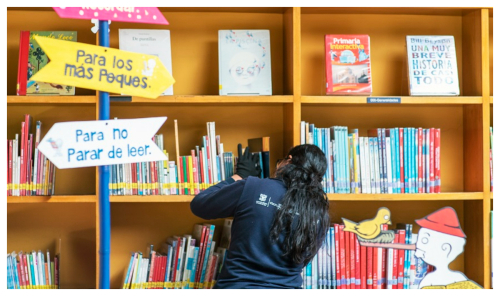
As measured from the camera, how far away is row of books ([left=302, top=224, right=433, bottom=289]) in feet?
8.86

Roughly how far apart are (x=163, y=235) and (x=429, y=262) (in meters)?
1.45

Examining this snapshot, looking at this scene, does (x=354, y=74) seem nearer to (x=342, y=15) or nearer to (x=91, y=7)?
(x=342, y=15)

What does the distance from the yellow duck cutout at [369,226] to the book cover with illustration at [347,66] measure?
652mm

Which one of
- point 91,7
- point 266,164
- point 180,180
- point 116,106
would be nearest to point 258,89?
point 266,164

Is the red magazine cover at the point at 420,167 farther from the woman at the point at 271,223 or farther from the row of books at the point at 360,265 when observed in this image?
the woman at the point at 271,223

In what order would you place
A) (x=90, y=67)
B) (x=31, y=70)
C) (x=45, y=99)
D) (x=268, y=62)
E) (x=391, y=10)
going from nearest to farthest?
(x=90, y=67), (x=45, y=99), (x=31, y=70), (x=268, y=62), (x=391, y=10)

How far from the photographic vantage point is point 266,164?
2.70 m

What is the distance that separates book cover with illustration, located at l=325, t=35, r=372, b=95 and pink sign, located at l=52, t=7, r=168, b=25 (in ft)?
4.07

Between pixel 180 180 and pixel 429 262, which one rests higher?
pixel 180 180

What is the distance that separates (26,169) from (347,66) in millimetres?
1722

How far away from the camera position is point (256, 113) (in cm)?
301

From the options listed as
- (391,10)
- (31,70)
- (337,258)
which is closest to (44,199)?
(31,70)

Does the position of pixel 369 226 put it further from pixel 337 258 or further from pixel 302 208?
pixel 302 208

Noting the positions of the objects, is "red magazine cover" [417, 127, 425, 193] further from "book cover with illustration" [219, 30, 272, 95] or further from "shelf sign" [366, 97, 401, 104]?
"book cover with illustration" [219, 30, 272, 95]
